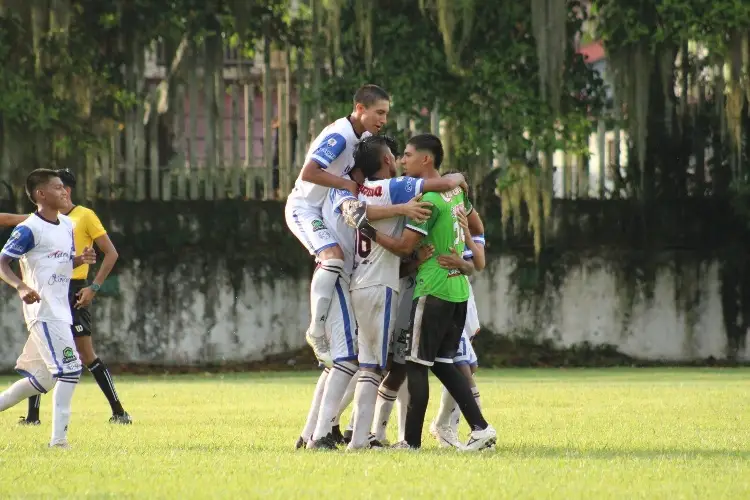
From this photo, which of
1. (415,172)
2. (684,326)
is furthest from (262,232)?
(415,172)

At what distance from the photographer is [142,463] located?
891 centimetres

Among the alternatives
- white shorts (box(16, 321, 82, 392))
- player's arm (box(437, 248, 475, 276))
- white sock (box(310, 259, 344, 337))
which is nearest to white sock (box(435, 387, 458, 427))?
player's arm (box(437, 248, 475, 276))

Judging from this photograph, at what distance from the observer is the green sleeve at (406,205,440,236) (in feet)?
31.3

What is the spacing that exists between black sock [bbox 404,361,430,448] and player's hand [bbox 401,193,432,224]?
887 mm

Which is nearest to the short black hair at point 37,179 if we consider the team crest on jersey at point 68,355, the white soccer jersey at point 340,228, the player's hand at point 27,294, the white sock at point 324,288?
the player's hand at point 27,294

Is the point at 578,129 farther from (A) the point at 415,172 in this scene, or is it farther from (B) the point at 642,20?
(A) the point at 415,172

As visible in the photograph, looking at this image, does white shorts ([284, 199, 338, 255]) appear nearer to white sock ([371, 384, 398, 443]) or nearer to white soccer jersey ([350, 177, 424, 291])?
white soccer jersey ([350, 177, 424, 291])

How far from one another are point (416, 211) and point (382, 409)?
4.71 ft

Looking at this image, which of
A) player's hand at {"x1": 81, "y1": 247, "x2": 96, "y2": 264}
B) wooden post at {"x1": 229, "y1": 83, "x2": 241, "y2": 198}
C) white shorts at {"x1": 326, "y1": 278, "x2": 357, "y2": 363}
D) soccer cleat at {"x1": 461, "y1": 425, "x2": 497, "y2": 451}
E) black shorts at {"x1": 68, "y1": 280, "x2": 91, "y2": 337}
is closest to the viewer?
soccer cleat at {"x1": 461, "y1": 425, "x2": 497, "y2": 451}

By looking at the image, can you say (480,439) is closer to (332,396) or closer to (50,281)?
(332,396)

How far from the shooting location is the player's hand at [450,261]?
9.73 metres

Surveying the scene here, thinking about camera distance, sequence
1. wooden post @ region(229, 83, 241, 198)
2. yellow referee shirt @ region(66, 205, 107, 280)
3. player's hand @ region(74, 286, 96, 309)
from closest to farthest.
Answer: player's hand @ region(74, 286, 96, 309) < yellow referee shirt @ region(66, 205, 107, 280) < wooden post @ region(229, 83, 241, 198)

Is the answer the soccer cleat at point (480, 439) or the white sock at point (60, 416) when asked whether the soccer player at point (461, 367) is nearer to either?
the soccer cleat at point (480, 439)

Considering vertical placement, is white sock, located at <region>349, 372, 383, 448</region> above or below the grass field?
above
